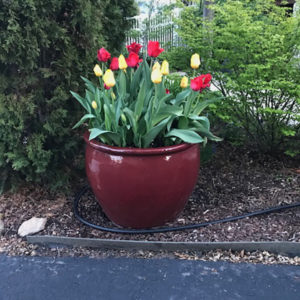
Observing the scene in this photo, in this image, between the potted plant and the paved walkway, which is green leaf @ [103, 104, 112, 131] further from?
the paved walkway

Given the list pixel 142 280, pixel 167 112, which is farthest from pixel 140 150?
pixel 142 280

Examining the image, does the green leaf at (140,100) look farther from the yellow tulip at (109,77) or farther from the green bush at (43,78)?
the green bush at (43,78)

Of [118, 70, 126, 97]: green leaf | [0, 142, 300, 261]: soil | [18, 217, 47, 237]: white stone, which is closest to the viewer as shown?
[118, 70, 126, 97]: green leaf

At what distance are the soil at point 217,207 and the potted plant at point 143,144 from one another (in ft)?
0.95

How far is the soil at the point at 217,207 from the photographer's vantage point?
261 centimetres

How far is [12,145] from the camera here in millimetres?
2879

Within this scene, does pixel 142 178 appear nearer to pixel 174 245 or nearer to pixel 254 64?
pixel 174 245

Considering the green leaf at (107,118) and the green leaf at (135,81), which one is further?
the green leaf at (135,81)

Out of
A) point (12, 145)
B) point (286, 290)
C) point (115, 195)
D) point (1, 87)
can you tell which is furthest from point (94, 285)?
point (1, 87)

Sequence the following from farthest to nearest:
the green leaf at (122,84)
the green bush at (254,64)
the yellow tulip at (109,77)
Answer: the green bush at (254,64) → the green leaf at (122,84) → the yellow tulip at (109,77)

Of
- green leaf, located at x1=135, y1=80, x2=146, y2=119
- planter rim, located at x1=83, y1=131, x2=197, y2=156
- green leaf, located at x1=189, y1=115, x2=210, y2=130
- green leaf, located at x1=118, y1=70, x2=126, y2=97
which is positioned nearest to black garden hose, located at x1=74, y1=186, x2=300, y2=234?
planter rim, located at x1=83, y1=131, x2=197, y2=156

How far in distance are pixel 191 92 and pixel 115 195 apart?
35.8 inches

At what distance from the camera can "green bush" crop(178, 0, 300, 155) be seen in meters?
3.05

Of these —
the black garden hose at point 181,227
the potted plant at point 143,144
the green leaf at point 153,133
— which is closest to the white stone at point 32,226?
the black garden hose at point 181,227
